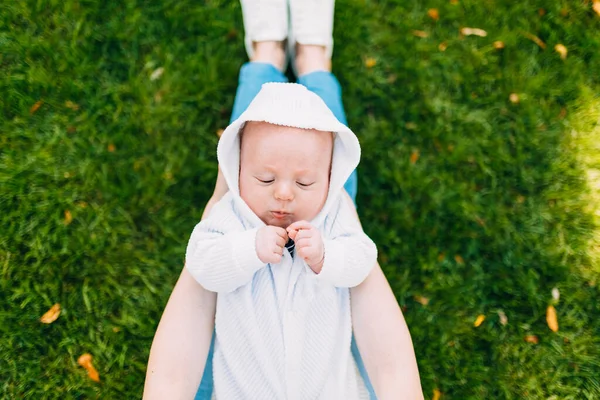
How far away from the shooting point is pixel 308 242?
228 centimetres

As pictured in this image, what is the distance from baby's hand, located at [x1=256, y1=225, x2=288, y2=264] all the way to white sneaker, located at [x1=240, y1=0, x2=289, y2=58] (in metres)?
1.37

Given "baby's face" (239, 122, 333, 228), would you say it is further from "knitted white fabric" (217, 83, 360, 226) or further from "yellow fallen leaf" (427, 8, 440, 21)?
"yellow fallen leaf" (427, 8, 440, 21)

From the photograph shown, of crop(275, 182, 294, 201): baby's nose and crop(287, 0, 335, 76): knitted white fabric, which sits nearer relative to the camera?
crop(275, 182, 294, 201): baby's nose

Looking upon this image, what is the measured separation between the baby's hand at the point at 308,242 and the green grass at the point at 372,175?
0.95 meters

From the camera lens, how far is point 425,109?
3.39 meters

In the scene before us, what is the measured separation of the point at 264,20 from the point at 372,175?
1105mm

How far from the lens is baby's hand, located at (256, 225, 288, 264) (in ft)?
7.45

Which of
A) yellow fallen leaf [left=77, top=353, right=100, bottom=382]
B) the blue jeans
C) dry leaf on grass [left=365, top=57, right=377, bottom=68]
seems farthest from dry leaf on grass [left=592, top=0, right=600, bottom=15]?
yellow fallen leaf [left=77, top=353, right=100, bottom=382]

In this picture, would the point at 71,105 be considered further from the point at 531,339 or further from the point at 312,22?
the point at 531,339

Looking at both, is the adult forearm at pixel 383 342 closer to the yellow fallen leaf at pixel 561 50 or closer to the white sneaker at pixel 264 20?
the white sneaker at pixel 264 20

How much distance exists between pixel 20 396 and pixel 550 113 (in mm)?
3438

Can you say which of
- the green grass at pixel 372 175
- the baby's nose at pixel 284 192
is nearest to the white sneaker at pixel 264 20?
the green grass at pixel 372 175

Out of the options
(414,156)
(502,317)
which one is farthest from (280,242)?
(502,317)

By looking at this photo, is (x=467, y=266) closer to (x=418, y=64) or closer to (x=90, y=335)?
(x=418, y=64)
